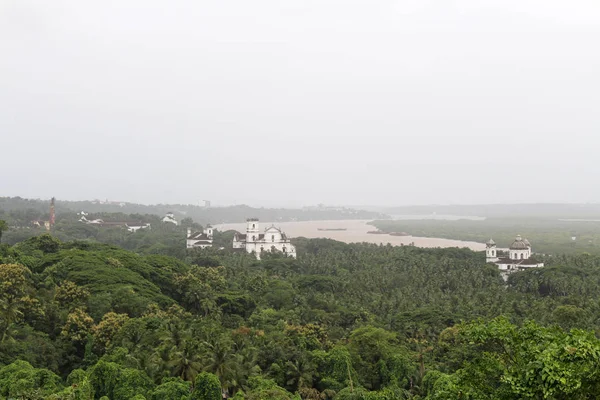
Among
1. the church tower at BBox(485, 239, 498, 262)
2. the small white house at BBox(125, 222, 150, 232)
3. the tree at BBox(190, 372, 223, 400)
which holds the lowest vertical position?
the tree at BBox(190, 372, 223, 400)

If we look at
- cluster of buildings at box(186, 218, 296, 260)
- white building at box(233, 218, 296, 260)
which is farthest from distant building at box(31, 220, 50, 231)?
white building at box(233, 218, 296, 260)

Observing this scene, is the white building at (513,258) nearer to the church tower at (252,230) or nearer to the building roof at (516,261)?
the building roof at (516,261)

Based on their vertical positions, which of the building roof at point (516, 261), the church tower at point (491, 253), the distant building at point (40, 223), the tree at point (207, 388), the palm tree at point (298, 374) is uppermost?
the distant building at point (40, 223)

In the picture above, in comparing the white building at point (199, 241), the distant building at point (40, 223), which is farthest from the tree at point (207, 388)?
the distant building at point (40, 223)

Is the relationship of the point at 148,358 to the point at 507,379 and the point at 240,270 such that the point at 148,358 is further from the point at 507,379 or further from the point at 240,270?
the point at 240,270

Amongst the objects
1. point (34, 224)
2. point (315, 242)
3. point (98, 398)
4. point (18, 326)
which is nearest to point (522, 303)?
point (98, 398)

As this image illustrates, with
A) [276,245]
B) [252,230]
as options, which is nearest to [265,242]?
[276,245]

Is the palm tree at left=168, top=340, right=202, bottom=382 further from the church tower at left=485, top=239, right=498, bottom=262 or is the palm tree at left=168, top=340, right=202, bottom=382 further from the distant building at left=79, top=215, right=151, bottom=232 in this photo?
the distant building at left=79, top=215, right=151, bottom=232

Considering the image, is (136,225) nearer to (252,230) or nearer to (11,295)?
(252,230)
